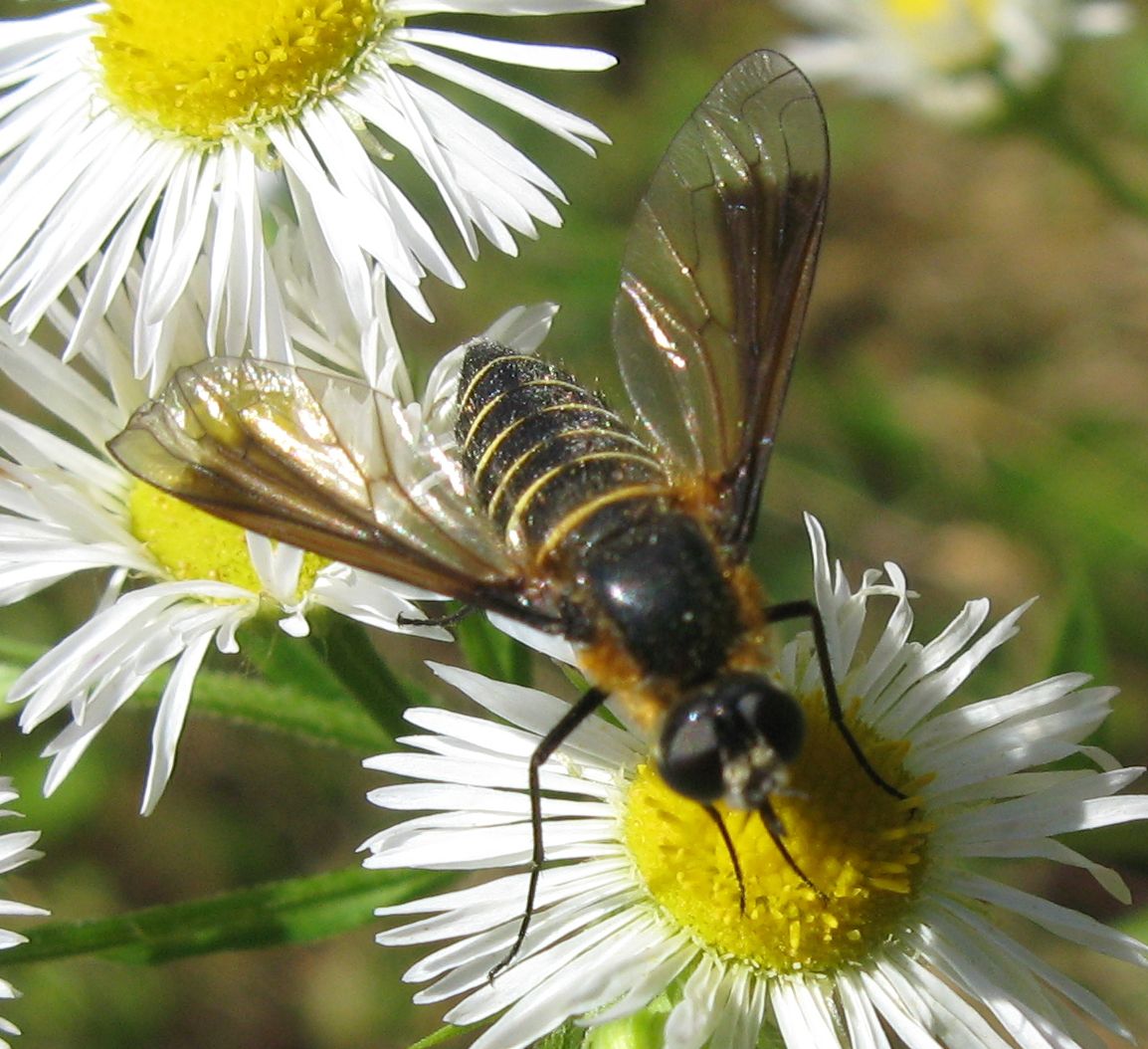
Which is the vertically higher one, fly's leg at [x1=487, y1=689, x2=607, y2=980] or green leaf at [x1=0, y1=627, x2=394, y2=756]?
green leaf at [x1=0, y1=627, x2=394, y2=756]

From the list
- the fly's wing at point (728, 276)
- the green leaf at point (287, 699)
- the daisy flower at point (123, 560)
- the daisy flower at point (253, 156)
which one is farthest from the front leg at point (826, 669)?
the green leaf at point (287, 699)

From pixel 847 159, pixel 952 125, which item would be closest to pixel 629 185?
pixel 847 159

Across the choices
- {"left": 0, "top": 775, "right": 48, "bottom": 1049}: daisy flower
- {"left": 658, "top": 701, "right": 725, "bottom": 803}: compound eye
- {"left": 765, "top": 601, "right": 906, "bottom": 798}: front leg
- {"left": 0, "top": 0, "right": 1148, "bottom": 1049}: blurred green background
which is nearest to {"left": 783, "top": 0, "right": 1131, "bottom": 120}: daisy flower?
{"left": 0, "top": 0, "right": 1148, "bottom": 1049}: blurred green background

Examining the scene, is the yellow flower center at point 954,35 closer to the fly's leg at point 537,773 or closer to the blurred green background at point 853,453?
the blurred green background at point 853,453

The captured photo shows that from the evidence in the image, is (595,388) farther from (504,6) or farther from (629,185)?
(629,185)

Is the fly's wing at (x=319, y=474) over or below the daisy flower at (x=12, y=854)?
over

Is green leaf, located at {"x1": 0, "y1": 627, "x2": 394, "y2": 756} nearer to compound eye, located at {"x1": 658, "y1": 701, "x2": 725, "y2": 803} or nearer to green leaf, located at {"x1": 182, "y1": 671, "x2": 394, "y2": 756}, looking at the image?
green leaf, located at {"x1": 182, "y1": 671, "x2": 394, "y2": 756}
